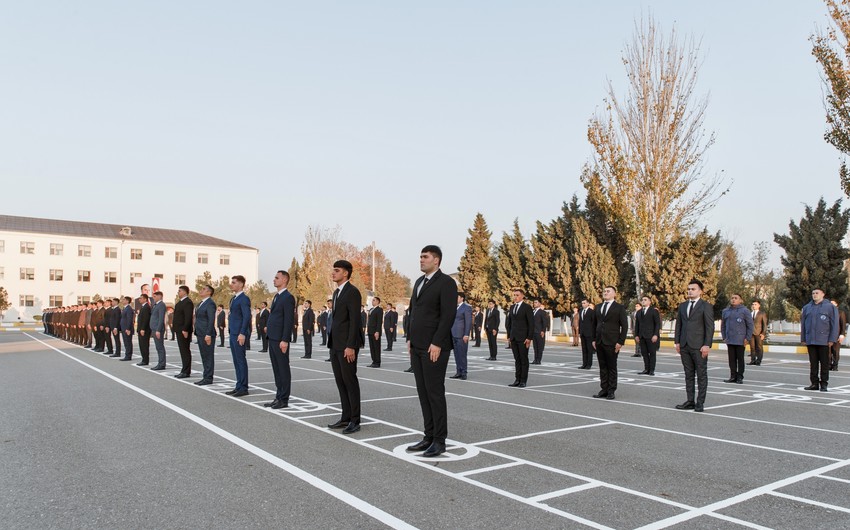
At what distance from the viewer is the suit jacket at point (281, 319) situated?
950cm

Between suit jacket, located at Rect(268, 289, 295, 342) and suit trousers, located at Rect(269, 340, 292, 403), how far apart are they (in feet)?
0.43

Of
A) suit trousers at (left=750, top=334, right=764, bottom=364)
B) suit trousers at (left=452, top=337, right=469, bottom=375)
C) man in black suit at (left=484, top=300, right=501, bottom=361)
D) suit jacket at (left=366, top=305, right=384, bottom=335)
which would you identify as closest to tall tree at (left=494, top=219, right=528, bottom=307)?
man in black suit at (left=484, top=300, right=501, bottom=361)

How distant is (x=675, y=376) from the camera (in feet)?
49.3

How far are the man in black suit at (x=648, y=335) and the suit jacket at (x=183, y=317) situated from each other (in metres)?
10.8

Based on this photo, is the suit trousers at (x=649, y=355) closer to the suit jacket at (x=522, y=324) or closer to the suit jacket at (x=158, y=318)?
the suit jacket at (x=522, y=324)

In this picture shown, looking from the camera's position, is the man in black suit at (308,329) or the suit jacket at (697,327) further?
the man in black suit at (308,329)

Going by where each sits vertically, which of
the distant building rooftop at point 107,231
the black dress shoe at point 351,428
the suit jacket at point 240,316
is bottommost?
the black dress shoe at point 351,428

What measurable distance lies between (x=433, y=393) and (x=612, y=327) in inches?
219

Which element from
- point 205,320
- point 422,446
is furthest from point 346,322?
point 205,320

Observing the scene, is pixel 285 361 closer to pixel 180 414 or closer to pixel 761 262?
pixel 180 414

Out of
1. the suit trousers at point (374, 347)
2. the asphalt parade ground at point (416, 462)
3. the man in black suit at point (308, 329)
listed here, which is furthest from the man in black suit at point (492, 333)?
the asphalt parade ground at point (416, 462)

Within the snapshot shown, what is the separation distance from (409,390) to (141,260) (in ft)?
255

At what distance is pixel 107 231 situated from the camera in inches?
3209

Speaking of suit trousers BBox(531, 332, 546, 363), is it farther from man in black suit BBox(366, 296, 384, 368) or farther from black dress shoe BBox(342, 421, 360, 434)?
black dress shoe BBox(342, 421, 360, 434)
